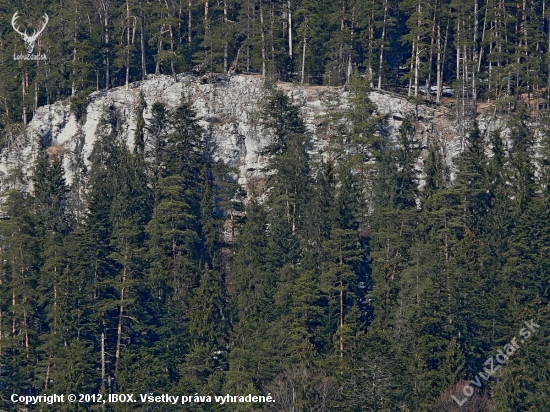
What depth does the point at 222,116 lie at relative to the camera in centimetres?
8800

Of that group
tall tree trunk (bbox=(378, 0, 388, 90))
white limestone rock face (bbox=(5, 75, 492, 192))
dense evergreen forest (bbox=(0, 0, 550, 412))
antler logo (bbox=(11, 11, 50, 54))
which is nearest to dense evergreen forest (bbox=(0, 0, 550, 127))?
tall tree trunk (bbox=(378, 0, 388, 90))

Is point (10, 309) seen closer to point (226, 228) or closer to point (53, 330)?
point (53, 330)

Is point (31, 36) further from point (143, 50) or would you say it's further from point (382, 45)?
point (382, 45)

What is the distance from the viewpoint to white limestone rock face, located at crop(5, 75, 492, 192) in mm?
86250

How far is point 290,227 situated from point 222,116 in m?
13.9

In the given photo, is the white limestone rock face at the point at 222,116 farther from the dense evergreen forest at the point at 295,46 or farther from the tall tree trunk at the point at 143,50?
the dense evergreen forest at the point at 295,46

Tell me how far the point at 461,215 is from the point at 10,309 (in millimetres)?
27996

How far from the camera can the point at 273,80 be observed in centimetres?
8888

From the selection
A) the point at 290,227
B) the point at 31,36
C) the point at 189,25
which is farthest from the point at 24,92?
the point at 290,227

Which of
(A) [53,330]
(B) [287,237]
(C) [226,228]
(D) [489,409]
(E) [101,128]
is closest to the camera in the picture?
(D) [489,409]

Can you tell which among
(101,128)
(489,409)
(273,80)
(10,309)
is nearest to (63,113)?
(101,128)

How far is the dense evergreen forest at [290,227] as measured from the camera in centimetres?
6506

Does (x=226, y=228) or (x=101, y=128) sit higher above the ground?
(x=101, y=128)

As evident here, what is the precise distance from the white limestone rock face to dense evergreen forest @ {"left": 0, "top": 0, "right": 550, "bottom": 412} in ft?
3.57
